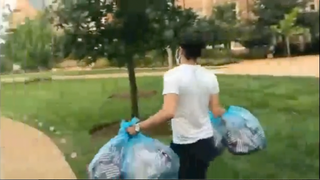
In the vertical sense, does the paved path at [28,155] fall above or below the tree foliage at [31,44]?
below

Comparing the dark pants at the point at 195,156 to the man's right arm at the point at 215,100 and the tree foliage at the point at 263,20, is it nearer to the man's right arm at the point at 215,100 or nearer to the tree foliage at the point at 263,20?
the man's right arm at the point at 215,100

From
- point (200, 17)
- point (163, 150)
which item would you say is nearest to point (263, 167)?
point (163, 150)

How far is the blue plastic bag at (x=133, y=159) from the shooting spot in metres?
2.94

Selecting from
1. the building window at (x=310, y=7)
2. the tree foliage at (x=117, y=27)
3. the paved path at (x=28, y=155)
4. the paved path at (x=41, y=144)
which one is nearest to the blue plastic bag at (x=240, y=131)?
the paved path at (x=41, y=144)

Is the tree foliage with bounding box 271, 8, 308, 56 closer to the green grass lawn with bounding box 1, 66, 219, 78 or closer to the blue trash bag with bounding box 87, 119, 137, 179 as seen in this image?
the green grass lawn with bounding box 1, 66, 219, 78

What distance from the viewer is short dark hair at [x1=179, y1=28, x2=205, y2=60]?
9.88 ft

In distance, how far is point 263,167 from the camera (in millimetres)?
3170

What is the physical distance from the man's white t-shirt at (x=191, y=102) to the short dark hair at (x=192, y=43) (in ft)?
0.32

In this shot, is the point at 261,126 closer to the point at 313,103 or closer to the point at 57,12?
the point at 313,103

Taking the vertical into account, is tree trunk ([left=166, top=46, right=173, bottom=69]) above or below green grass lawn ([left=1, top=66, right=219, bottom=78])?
above

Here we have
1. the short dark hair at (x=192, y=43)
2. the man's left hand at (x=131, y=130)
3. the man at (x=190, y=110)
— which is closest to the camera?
the man at (x=190, y=110)

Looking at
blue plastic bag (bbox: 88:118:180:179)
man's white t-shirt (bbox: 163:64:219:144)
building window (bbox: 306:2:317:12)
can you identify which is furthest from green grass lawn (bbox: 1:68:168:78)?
building window (bbox: 306:2:317:12)

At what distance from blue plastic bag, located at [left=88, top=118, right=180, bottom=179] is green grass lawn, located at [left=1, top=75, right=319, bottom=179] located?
0.17m

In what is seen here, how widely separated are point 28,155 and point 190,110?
1.19 meters
